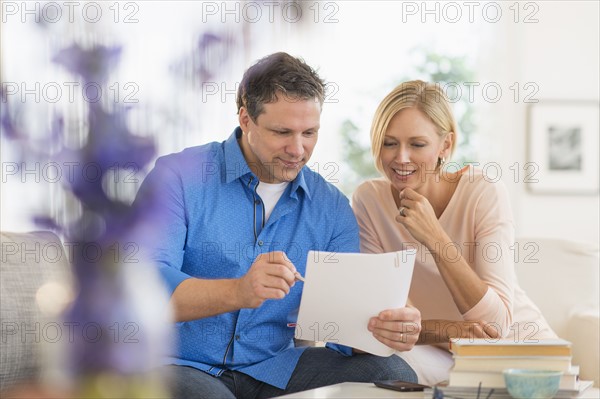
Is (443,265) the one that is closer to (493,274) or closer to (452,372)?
(493,274)

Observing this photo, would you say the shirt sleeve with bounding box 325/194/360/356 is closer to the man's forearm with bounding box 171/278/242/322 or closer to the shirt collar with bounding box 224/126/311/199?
the shirt collar with bounding box 224/126/311/199

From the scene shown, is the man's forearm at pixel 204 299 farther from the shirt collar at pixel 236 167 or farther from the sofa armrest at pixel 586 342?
the sofa armrest at pixel 586 342

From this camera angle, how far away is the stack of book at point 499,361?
162cm

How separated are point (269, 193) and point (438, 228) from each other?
0.56 m

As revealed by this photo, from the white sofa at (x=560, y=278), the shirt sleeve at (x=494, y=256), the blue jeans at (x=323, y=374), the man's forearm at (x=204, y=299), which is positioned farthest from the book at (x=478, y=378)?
the white sofa at (x=560, y=278)

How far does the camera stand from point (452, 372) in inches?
64.9

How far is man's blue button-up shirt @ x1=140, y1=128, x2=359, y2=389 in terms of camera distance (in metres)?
2.14

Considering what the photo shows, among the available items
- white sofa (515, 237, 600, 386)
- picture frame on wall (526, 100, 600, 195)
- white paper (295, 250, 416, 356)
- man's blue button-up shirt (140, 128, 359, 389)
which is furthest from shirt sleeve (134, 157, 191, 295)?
picture frame on wall (526, 100, 600, 195)

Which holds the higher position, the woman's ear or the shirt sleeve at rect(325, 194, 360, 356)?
the woman's ear

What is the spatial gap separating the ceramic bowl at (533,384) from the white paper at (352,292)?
47cm

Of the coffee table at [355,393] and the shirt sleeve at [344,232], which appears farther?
the shirt sleeve at [344,232]

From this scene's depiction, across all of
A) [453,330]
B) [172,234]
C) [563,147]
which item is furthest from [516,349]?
[563,147]

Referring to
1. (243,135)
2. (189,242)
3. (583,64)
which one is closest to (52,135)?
(189,242)

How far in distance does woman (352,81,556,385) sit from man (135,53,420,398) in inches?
9.6
